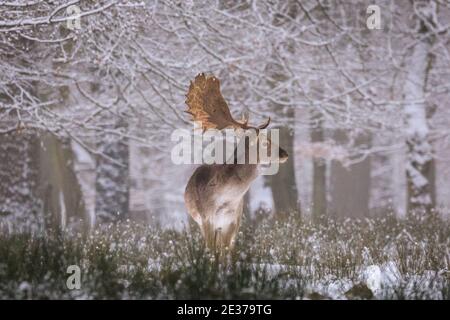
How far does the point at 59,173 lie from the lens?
1838 cm

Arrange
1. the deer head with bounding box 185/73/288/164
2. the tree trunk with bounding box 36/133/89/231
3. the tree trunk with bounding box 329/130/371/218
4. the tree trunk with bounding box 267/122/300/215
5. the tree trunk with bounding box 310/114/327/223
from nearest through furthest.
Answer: the deer head with bounding box 185/73/288/164 < the tree trunk with bounding box 36/133/89/231 < the tree trunk with bounding box 267/122/300/215 < the tree trunk with bounding box 310/114/327/223 < the tree trunk with bounding box 329/130/371/218

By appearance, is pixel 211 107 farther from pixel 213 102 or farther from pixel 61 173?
pixel 61 173

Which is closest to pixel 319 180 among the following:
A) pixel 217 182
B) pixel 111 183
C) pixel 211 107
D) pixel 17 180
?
pixel 111 183

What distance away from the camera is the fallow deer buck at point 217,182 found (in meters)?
7.96

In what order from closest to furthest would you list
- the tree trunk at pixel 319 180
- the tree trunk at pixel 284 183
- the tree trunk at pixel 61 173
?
1. the tree trunk at pixel 61 173
2. the tree trunk at pixel 284 183
3. the tree trunk at pixel 319 180

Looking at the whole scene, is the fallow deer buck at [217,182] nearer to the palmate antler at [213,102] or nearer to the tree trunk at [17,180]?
the palmate antler at [213,102]

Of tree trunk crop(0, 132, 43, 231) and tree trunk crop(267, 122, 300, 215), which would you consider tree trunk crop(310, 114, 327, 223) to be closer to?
tree trunk crop(267, 122, 300, 215)

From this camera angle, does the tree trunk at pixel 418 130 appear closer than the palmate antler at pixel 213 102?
No

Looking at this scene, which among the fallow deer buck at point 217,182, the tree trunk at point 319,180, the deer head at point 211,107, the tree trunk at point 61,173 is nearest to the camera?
the fallow deer buck at point 217,182

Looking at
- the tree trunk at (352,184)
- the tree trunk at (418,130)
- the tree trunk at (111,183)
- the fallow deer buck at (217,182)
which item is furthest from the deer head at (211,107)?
the tree trunk at (352,184)

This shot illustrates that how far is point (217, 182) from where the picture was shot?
7.96 metres

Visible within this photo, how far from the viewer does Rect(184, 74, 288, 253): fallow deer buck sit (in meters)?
7.96

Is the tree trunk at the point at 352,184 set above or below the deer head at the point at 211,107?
below

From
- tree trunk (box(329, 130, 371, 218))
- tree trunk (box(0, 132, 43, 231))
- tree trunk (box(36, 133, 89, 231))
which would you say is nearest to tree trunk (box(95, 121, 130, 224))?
tree trunk (box(36, 133, 89, 231))
